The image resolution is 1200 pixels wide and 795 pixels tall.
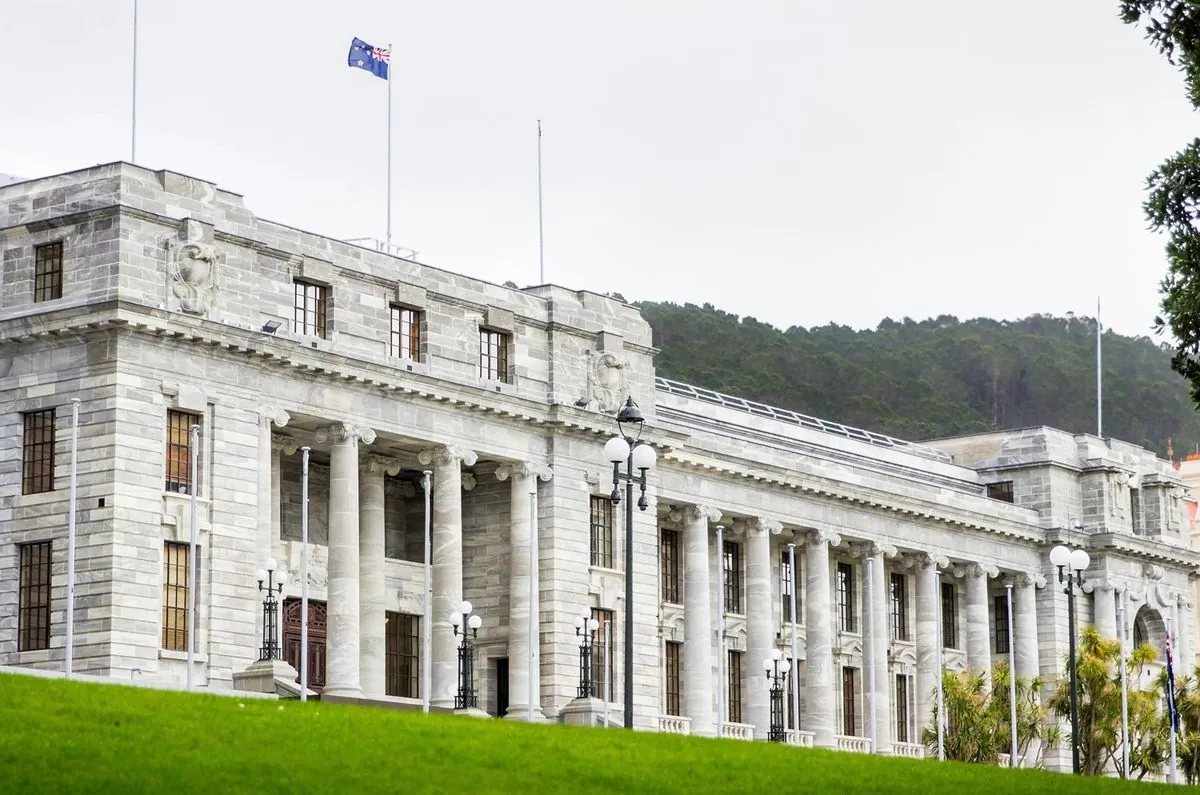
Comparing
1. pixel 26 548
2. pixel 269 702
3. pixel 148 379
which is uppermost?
pixel 148 379

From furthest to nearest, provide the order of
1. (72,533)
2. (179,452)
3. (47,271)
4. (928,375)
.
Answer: (928,375)
(47,271)
(179,452)
(72,533)

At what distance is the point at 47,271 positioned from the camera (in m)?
62.3

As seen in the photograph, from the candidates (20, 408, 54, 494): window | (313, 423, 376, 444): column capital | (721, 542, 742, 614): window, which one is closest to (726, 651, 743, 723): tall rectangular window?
(721, 542, 742, 614): window

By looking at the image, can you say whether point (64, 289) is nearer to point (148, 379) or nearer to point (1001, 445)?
point (148, 379)

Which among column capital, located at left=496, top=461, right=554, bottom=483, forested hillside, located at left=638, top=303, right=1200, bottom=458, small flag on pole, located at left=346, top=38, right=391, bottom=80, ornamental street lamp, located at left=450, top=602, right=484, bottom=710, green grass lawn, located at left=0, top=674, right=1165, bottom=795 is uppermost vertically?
forested hillside, located at left=638, top=303, right=1200, bottom=458

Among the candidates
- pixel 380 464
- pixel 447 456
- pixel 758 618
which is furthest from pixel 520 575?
pixel 758 618

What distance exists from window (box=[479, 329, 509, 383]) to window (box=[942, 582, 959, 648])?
108 ft

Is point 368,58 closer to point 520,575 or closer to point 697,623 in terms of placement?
point 520,575

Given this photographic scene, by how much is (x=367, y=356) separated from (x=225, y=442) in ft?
21.4

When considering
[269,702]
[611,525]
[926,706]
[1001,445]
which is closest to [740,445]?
[611,525]

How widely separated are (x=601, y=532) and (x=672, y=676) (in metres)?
9.34

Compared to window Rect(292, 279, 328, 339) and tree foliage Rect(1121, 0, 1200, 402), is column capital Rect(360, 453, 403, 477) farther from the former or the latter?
tree foliage Rect(1121, 0, 1200, 402)

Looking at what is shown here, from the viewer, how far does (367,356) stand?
67688mm

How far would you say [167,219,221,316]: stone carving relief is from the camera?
6184 centimetres
